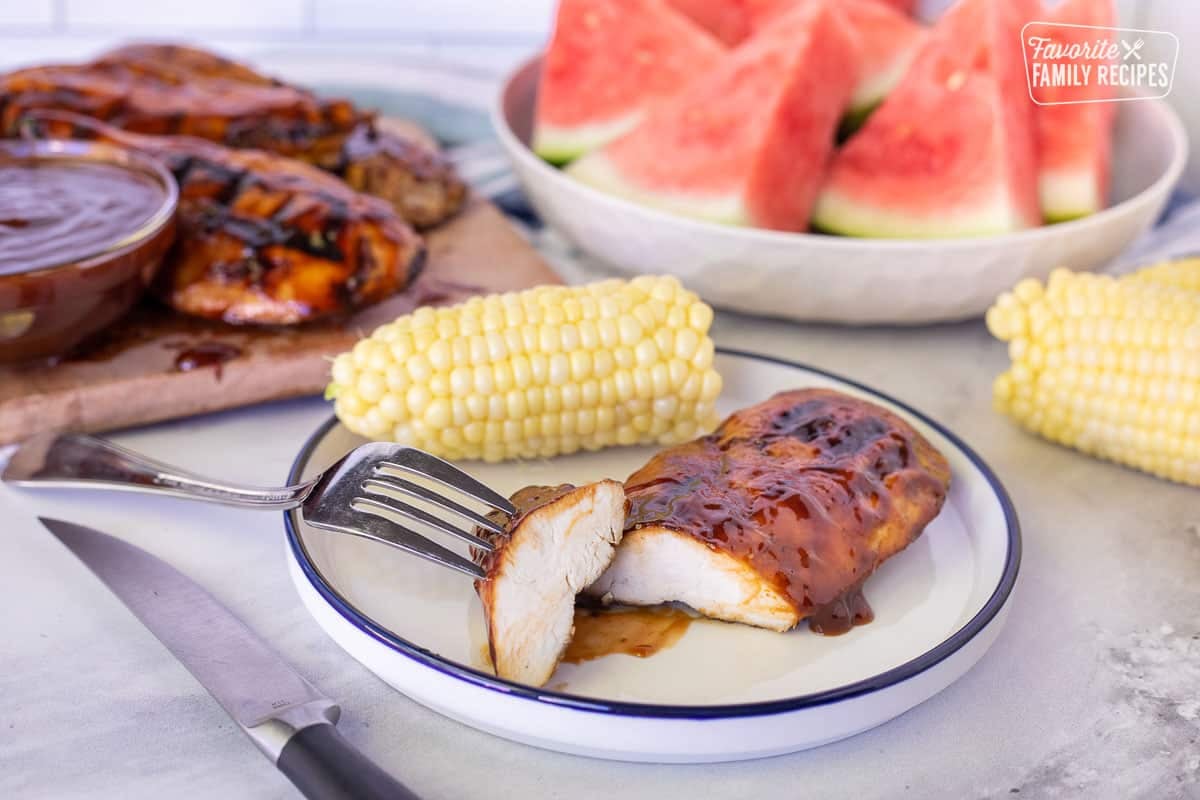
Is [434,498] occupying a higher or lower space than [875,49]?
lower

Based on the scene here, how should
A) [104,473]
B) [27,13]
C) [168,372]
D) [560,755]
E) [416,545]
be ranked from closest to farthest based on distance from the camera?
[560,755] → [416,545] → [104,473] → [168,372] → [27,13]

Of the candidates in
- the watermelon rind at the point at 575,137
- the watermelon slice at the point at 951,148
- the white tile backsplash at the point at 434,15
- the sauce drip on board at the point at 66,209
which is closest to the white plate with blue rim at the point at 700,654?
the sauce drip on board at the point at 66,209

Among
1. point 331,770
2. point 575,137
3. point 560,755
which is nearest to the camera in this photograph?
point 331,770

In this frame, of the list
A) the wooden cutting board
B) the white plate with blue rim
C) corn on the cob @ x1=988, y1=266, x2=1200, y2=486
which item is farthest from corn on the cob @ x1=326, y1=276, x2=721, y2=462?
corn on the cob @ x1=988, y1=266, x2=1200, y2=486

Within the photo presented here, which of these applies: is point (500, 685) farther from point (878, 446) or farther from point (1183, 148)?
point (1183, 148)

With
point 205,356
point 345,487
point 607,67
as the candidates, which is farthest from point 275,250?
point 607,67

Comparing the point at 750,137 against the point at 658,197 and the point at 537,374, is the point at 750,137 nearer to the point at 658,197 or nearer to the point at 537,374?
the point at 658,197

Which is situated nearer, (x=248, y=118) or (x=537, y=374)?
(x=537, y=374)
